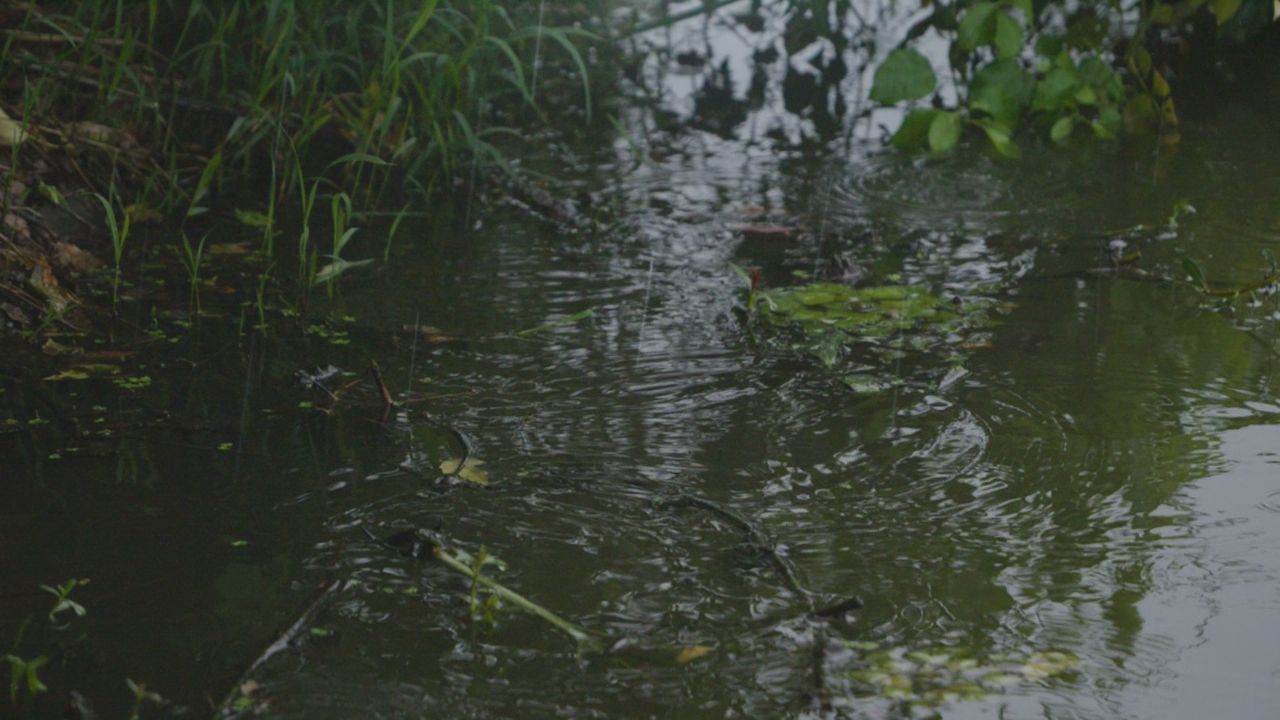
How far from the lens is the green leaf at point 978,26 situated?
4379 mm

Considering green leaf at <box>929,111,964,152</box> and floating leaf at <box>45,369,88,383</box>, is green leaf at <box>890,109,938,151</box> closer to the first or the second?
green leaf at <box>929,111,964,152</box>

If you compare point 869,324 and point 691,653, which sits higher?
point 869,324

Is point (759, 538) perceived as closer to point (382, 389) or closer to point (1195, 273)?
point (382, 389)

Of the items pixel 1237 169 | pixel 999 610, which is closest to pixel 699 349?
pixel 999 610

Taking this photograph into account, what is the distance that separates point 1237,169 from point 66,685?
397cm

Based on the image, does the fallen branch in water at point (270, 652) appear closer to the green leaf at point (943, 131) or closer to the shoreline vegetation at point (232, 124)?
the shoreline vegetation at point (232, 124)

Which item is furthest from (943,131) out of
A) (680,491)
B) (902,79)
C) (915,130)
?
(680,491)

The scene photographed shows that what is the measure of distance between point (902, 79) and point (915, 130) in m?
0.24

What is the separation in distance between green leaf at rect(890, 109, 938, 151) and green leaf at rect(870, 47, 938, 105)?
150 millimetres

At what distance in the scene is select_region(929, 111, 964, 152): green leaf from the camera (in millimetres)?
4324

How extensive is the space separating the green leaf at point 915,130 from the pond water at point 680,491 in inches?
22.7

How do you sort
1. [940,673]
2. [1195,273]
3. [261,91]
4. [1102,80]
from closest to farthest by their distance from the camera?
1. [940,673]
2. [1195,273]
3. [261,91]
4. [1102,80]

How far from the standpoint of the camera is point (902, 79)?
4.57 metres

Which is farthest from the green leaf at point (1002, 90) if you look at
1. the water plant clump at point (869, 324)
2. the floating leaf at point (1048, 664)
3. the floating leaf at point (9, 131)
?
the floating leaf at point (9, 131)
